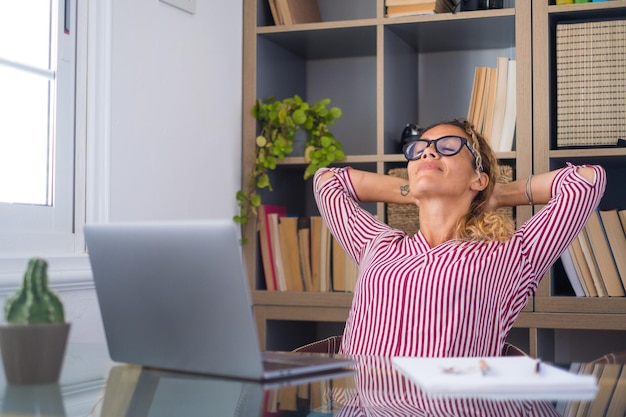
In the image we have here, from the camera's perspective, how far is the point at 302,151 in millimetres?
3096

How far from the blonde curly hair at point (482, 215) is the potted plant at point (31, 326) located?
3.80 ft

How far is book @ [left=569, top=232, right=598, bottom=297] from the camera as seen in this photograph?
2.73m

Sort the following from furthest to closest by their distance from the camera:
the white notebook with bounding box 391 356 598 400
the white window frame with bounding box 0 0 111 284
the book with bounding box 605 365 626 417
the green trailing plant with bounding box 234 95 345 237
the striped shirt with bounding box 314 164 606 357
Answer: the green trailing plant with bounding box 234 95 345 237, the white window frame with bounding box 0 0 111 284, the striped shirt with bounding box 314 164 606 357, the white notebook with bounding box 391 356 598 400, the book with bounding box 605 365 626 417

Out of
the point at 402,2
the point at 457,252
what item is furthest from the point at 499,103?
the point at 457,252

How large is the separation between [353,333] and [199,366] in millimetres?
828

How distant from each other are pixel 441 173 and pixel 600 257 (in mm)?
948

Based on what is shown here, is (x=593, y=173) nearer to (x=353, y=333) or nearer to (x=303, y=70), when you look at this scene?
(x=353, y=333)

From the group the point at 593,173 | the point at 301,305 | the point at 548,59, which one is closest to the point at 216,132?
the point at 301,305

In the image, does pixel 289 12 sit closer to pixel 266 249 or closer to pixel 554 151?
pixel 266 249

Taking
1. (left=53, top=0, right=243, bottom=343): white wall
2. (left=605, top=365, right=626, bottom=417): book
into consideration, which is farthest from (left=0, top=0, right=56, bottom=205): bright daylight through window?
(left=605, top=365, right=626, bottom=417): book

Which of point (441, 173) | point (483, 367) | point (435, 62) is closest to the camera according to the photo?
point (483, 367)

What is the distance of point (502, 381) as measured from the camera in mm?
1040

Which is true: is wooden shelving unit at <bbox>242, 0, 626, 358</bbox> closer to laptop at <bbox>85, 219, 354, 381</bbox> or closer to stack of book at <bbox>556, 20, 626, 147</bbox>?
stack of book at <bbox>556, 20, 626, 147</bbox>

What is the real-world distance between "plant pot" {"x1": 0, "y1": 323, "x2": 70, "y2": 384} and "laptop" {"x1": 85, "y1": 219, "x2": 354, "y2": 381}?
141 millimetres
